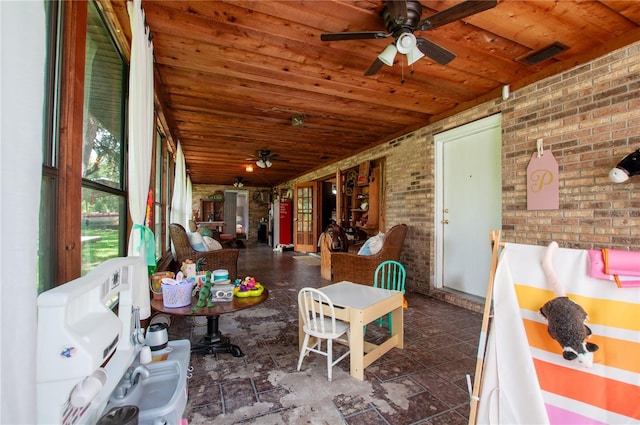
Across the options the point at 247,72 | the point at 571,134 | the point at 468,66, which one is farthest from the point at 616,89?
the point at 247,72

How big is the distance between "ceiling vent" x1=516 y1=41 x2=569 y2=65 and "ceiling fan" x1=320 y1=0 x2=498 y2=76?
1.01m

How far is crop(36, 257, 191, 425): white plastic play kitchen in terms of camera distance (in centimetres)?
76

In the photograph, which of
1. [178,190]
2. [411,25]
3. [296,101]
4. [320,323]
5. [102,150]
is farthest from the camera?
[178,190]

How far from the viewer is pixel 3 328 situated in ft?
2.20

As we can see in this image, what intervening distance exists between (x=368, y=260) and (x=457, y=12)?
2936mm

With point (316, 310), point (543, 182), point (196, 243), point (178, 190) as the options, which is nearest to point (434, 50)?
point (543, 182)

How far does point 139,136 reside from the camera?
2.00 m

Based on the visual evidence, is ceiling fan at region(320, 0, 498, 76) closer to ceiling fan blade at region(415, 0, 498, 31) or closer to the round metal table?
ceiling fan blade at region(415, 0, 498, 31)

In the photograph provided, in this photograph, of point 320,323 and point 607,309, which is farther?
point 320,323

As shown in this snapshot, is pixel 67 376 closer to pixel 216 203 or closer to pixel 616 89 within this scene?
pixel 616 89

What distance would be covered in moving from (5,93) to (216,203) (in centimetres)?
1203

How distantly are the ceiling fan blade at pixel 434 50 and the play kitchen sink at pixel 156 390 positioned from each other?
251 centimetres

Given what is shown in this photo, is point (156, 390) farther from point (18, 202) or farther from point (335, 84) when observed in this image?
point (335, 84)

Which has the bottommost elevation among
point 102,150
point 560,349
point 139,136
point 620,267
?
point 560,349
